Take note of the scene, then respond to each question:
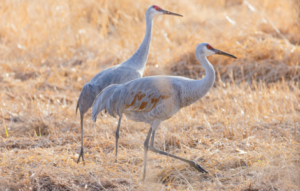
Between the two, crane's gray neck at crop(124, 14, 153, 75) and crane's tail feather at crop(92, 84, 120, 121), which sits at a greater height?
crane's gray neck at crop(124, 14, 153, 75)

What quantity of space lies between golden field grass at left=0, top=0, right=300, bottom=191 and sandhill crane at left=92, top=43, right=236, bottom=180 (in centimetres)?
37

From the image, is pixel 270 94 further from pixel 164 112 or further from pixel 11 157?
pixel 11 157

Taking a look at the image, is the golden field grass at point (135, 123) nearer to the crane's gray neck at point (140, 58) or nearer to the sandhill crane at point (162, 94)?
the sandhill crane at point (162, 94)

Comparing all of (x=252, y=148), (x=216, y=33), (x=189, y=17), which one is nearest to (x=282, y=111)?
(x=252, y=148)

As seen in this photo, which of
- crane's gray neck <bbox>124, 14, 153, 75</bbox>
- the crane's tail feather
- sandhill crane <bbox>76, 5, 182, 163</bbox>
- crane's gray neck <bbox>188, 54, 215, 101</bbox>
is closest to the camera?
crane's gray neck <bbox>188, 54, 215, 101</bbox>

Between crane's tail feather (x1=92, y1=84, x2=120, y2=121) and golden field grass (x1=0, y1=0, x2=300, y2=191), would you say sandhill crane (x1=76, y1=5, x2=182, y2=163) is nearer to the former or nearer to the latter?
crane's tail feather (x1=92, y1=84, x2=120, y2=121)

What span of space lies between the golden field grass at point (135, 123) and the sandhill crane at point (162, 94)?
37cm

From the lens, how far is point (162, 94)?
3.31 m

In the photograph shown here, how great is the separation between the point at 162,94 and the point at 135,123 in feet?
4.91

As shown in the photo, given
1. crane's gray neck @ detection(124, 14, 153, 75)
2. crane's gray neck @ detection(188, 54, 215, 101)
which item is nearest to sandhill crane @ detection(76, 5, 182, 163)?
crane's gray neck @ detection(124, 14, 153, 75)

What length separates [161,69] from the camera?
6.93m

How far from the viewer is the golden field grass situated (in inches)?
128

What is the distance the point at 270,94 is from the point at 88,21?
5526mm

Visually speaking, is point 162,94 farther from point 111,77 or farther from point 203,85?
point 111,77
